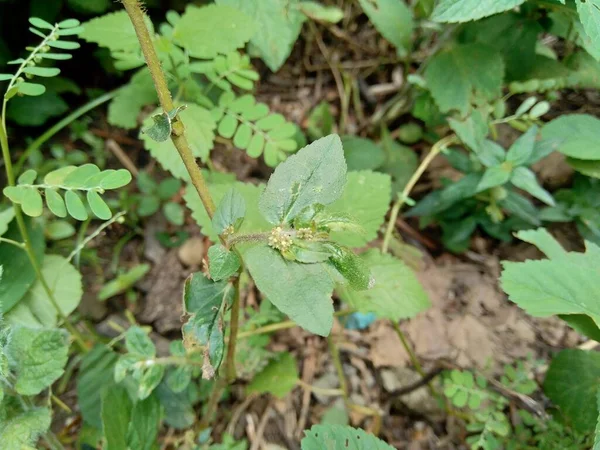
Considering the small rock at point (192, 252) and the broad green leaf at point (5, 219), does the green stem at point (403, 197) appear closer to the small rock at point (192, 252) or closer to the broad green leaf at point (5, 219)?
the small rock at point (192, 252)

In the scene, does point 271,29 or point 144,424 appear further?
point 271,29

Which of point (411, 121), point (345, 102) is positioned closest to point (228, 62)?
point (345, 102)

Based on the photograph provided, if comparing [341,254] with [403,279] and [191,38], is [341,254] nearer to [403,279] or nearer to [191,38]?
[403,279]

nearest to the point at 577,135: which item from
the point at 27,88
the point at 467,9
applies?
the point at 467,9

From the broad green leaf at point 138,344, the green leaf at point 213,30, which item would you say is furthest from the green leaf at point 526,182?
the broad green leaf at point 138,344

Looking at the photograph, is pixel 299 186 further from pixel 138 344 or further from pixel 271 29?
pixel 271 29

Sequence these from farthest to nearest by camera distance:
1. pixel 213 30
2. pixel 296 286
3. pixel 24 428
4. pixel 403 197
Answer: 1. pixel 403 197
2. pixel 213 30
3. pixel 24 428
4. pixel 296 286

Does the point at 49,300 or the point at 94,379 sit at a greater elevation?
the point at 49,300
